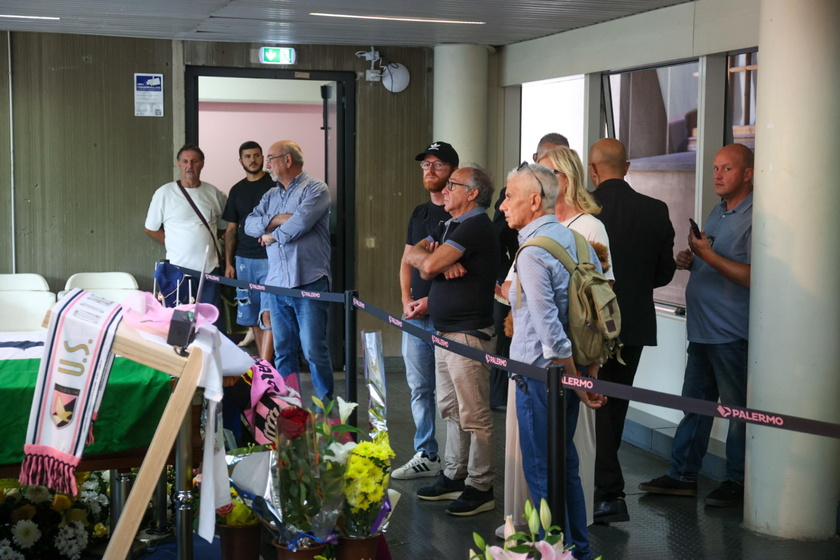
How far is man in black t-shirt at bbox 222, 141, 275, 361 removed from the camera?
7.68 metres

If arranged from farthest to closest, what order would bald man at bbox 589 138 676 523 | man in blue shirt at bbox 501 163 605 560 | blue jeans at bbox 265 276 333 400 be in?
blue jeans at bbox 265 276 333 400 → bald man at bbox 589 138 676 523 → man in blue shirt at bbox 501 163 605 560

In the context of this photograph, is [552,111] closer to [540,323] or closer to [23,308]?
[23,308]

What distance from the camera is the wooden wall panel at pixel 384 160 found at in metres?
8.46

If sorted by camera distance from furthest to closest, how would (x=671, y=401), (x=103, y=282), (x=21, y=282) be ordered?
(x=103, y=282) → (x=21, y=282) → (x=671, y=401)

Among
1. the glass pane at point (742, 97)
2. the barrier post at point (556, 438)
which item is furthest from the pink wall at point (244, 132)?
the barrier post at point (556, 438)

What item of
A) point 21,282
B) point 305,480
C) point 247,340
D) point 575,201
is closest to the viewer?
point 305,480

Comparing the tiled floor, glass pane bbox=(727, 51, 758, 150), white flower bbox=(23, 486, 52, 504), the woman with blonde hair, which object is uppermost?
glass pane bbox=(727, 51, 758, 150)

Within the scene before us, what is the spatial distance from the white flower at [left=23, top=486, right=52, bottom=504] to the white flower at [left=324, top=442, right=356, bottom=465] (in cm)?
138

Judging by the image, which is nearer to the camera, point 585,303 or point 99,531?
point 585,303

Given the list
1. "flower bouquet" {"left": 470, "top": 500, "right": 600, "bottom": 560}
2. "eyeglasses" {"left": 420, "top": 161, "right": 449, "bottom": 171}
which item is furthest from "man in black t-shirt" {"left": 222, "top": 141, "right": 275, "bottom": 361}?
"flower bouquet" {"left": 470, "top": 500, "right": 600, "bottom": 560}

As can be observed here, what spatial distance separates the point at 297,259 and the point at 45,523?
3.06 m

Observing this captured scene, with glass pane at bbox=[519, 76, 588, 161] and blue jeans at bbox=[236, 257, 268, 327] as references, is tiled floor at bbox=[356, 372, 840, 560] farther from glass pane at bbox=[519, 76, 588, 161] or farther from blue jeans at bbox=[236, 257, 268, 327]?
glass pane at bbox=[519, 76, 588, 161]

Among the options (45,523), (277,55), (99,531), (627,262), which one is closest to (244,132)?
(277,55)

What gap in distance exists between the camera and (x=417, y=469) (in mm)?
5371
